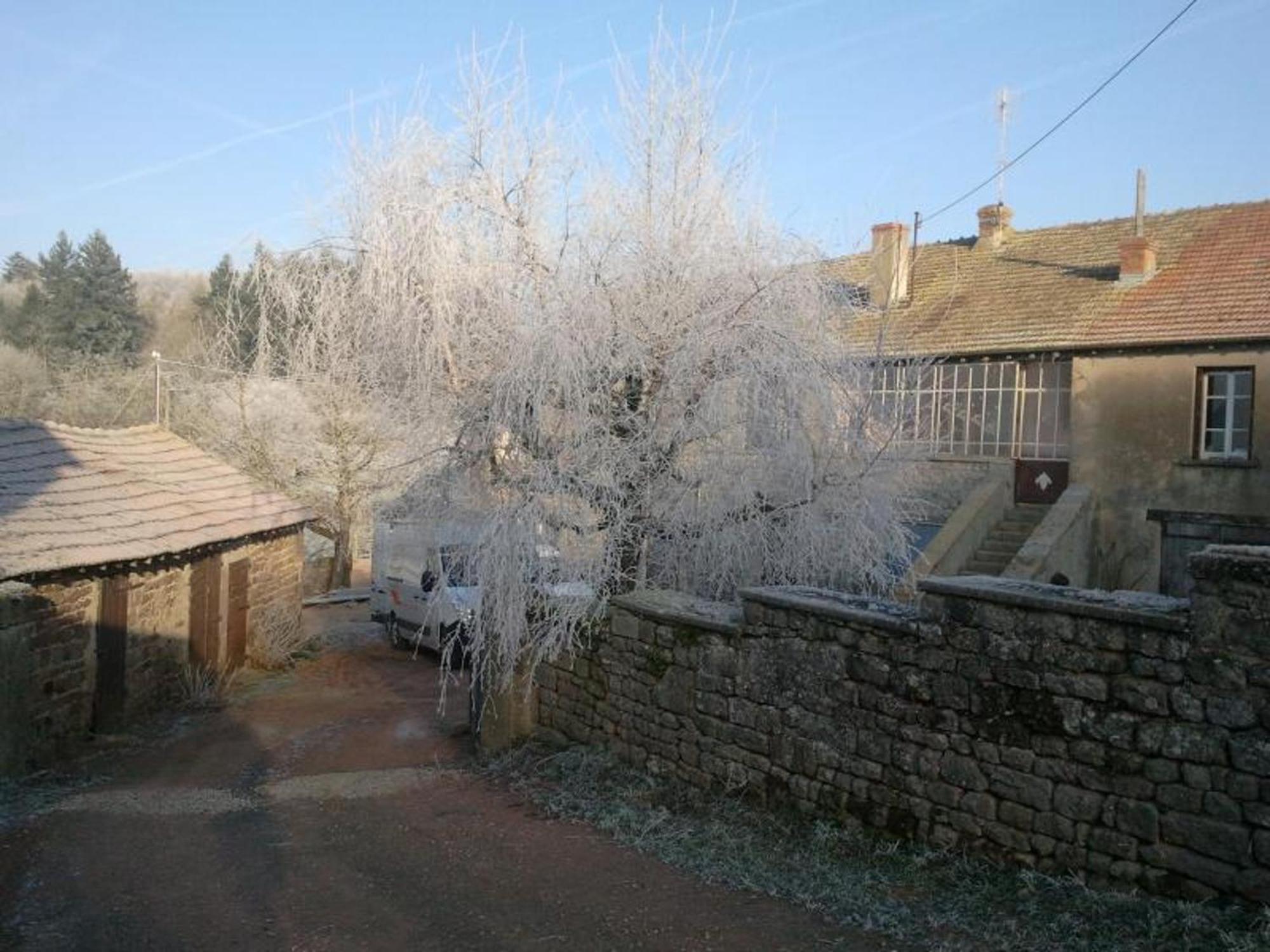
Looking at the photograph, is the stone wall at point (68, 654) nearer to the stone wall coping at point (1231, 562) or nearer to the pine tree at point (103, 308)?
the stone wall coping at point (1231, 562)

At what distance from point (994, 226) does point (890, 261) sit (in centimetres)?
306

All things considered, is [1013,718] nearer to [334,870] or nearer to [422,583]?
[334,870]

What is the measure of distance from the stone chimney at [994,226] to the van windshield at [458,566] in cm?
1405

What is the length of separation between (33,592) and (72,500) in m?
2.30

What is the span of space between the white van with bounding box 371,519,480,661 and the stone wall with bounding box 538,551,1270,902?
222cm

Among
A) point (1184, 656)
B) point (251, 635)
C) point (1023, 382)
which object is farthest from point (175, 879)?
point (1023, 382)

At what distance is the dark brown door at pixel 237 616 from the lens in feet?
46.7

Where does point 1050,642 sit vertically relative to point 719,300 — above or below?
below

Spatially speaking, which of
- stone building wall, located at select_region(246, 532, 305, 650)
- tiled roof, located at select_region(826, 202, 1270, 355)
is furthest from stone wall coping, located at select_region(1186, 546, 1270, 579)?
stone building wall, located at select_region(246, 532, 305, 650)

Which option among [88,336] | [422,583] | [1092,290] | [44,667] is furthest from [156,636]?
[88,336]

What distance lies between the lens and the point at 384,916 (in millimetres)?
5480

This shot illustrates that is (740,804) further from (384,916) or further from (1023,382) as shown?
(1023,382)

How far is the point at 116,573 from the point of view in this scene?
10516 mm

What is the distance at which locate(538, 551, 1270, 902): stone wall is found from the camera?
4.46 meters
